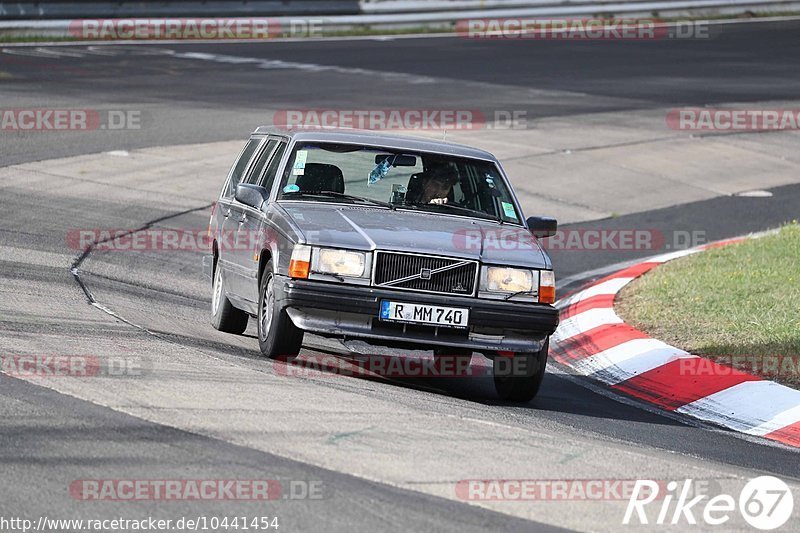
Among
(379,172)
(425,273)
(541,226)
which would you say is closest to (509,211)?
(541,226)

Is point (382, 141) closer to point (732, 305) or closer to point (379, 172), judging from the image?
point (379, 172)

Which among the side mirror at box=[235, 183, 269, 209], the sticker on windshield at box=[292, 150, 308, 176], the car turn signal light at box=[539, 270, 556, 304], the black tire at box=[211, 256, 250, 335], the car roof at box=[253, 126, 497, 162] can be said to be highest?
the car roof at box=[253, 126, 497, 162]

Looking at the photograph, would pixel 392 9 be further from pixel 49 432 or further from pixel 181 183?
pixel 49 432

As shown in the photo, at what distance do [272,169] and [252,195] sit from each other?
500mm

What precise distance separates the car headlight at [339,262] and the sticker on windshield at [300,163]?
4.32 ft

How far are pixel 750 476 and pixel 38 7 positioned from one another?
26.0 m

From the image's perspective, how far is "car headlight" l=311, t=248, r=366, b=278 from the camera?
7996 millimetres

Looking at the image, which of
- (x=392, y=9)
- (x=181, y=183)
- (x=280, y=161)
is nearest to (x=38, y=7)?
(x=392, y=9)

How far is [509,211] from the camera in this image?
9305 mm

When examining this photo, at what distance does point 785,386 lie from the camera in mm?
8938

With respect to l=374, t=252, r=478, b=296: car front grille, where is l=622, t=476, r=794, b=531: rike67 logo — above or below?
below

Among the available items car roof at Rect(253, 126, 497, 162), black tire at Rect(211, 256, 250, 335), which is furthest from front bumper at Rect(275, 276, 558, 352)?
black tire at Rect(211, 256, 250, 335)

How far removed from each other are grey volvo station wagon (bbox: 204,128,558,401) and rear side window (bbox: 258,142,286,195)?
0.02m

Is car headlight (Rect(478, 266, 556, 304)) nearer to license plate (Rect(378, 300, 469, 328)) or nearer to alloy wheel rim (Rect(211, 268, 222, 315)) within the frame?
license plate (Rect(378, 300, 469, 328))
